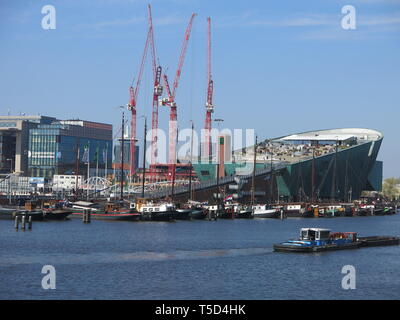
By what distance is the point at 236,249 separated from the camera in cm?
7062

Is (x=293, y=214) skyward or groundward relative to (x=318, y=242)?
skyward

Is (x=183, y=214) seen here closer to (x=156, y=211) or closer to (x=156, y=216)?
(x=156, y=211)

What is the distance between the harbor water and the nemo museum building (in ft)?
255

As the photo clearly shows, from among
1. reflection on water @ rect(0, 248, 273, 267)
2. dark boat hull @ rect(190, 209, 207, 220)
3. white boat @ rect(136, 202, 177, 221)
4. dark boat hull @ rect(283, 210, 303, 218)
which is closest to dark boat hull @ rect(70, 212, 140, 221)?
white boat @ rect(136, 202, 177, 221)

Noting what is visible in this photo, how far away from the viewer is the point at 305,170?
170m

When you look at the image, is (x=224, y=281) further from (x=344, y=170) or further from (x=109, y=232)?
(x=344, y=170)

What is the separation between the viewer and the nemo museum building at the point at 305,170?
163 metres

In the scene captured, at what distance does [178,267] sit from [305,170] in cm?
11590

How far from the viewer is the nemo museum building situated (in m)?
163

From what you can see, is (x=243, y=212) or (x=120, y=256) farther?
(x=243, y=212)

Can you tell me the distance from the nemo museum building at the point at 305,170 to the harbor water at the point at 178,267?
77.8 m

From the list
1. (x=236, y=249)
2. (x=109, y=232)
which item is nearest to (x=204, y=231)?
(x=109, y=232)

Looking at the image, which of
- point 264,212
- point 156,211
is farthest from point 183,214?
point 264,212
